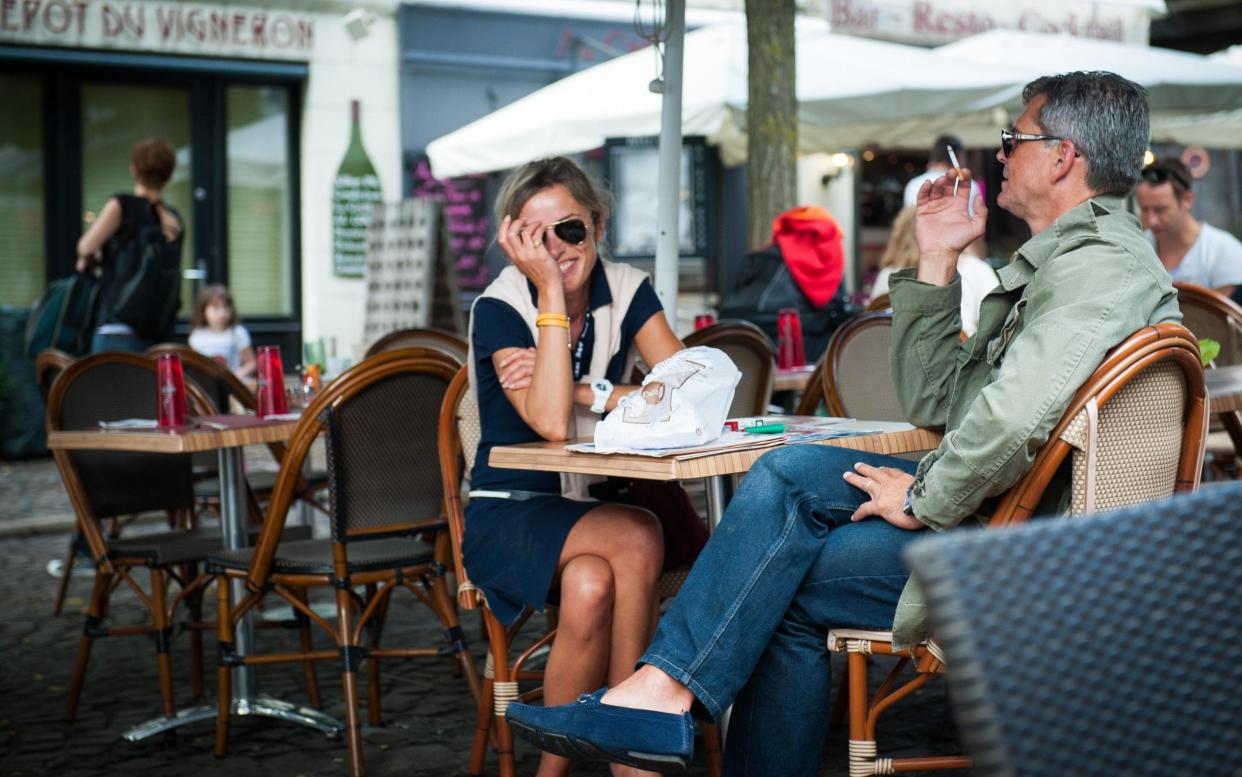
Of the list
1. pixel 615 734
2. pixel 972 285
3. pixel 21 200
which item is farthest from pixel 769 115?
pixel 21 200

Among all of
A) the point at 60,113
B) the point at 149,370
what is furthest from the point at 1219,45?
the point at 149,370

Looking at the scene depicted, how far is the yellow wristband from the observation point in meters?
3.15

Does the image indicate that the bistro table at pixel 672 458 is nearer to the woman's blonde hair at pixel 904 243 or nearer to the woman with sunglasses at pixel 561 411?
the woman with sunglasses at pixel 561 411

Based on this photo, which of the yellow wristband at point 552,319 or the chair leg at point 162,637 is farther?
the chair leg at point 162,637

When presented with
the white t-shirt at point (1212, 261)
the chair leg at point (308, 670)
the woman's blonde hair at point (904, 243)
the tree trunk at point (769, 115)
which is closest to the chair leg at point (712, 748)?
the chair leg at point (308, 670)

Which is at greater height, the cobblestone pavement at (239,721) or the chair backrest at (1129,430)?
the chair backrest at (1129,430)

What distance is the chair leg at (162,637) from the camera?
407cm

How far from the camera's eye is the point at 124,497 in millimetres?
4547

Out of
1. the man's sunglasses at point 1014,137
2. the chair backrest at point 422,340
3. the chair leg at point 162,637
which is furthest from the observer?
the chair backrest at point 422,340

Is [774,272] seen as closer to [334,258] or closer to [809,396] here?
[809,396]

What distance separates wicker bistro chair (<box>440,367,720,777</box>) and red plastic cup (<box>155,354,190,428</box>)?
3.71 feet

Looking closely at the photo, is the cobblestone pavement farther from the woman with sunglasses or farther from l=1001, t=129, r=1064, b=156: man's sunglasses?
l=1001, t=129, r=1064, b=156: man's sunglasses

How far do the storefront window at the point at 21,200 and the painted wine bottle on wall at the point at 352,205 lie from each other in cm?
254

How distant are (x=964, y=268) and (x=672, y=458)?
256 cm
